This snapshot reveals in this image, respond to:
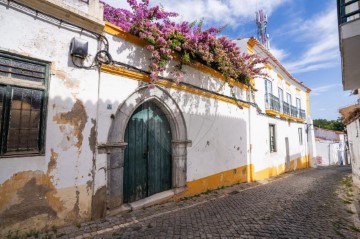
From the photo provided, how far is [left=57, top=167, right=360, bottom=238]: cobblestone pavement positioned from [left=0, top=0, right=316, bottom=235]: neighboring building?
0.42 meters

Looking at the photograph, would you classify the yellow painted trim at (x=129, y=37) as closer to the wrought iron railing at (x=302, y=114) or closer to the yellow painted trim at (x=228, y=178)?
the yellow painted trim at (x=228, y=178)

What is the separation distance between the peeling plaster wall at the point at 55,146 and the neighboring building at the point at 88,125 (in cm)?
2

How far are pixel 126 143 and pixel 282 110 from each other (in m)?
12.1

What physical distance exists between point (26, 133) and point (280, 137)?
42.6ft

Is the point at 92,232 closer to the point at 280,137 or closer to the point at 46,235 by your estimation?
the point at 46,235

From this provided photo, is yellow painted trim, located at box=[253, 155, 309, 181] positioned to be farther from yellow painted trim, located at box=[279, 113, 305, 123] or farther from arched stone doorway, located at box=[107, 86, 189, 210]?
arched stone doorway, located at box=[107, 86, 189, 210]

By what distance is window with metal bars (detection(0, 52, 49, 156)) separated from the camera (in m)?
3.67

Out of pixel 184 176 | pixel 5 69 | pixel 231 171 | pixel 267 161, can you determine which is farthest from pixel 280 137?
pixel 5 69

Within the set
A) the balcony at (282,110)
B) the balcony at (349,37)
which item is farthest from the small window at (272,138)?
the balcony at (349,37)

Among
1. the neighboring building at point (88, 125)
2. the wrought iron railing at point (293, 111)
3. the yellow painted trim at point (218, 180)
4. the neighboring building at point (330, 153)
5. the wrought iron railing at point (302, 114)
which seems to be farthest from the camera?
the neighboring building at point (330, 153)

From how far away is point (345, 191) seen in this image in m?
8.16

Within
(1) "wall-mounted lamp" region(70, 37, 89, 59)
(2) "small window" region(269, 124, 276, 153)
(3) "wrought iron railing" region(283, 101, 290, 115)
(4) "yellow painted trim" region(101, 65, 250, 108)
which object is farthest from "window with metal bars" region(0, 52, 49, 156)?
(3) "wrought iron railing" region(283, 101, 290, 115)

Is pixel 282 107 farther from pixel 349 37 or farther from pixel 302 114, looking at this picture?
pixel 349 37

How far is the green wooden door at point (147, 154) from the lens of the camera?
18.1 ft
